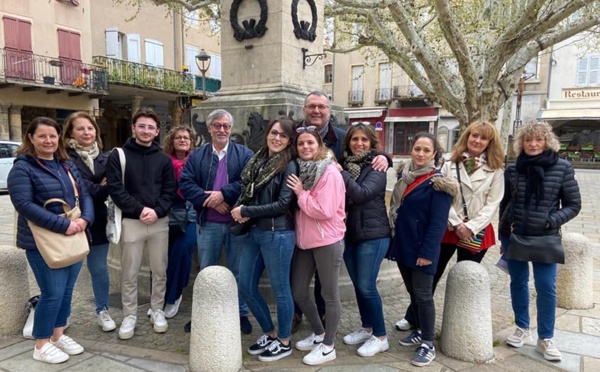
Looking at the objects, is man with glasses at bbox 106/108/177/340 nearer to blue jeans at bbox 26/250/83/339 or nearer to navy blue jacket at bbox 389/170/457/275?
blue jeans at bbox 26/250/83/339

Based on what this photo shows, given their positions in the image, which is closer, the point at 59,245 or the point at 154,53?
the point at 59,245

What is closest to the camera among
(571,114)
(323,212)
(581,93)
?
(323,212)

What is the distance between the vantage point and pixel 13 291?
381cm

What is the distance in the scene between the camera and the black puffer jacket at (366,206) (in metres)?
3.25

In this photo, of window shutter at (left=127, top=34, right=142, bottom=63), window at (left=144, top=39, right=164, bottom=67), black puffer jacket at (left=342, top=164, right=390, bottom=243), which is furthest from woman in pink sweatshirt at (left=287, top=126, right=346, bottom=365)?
window at (left=144, top=39, right=164, bottom=67)

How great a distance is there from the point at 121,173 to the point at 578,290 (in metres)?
4.75

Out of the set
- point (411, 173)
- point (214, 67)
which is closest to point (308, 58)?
point (411, 173)

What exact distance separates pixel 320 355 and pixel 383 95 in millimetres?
32635

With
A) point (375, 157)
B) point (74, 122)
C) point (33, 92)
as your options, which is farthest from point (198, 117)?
point (33, 92)

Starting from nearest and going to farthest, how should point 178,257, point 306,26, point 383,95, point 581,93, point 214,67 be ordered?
point 178,257 → point 306,26 → point 214,67 → point 581,93 → point 383,95

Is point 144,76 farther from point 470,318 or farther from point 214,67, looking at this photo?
point 470,318

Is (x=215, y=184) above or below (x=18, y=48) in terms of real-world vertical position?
below

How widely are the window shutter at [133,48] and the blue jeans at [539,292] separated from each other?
2248 centimetres

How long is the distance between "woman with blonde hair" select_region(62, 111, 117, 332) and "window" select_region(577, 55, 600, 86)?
103 feet
